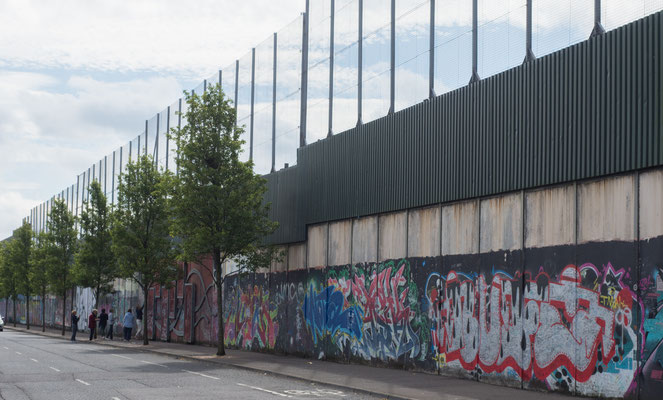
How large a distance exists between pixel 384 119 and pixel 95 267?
1234 inches

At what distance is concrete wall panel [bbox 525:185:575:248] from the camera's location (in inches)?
653

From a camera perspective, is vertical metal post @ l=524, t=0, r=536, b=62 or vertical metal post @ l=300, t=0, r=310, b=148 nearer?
vertical metal post @ l=524, t=0, r=536, b=62

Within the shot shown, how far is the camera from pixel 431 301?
2105 cm

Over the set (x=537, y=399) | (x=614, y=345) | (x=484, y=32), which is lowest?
(x=537, y=399)

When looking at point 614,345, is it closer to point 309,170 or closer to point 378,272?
point 378,272

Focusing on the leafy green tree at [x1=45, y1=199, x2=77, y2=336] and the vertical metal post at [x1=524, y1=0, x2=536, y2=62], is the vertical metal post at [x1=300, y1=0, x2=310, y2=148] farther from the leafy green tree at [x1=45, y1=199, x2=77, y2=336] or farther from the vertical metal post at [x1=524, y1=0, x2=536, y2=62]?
the leafy green tree at [x1=45, y1=199, x2=77, y2=336]

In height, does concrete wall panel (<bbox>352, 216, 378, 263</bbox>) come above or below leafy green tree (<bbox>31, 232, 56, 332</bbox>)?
above

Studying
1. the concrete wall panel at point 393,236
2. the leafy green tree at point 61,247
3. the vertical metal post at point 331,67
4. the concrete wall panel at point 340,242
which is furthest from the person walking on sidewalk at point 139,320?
the concrete wall panel at point 393,236

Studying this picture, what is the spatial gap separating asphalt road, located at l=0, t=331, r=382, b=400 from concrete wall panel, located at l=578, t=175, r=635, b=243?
5420 mm

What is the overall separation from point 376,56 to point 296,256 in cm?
823

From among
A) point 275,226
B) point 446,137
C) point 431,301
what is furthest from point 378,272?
point 275,226

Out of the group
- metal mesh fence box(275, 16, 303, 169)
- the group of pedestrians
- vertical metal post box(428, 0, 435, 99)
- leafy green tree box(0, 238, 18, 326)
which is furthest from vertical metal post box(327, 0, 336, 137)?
leafy green tree box(0, 238, 18, 326)

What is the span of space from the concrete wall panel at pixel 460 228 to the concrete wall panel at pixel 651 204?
533 cm

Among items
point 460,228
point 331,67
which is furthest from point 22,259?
point 460,228
